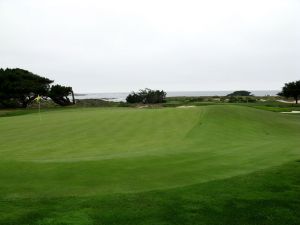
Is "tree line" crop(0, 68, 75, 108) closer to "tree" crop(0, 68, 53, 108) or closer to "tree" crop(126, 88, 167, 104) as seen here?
"tree" crop(0, 68, 53, 108)

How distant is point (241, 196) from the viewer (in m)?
7.36

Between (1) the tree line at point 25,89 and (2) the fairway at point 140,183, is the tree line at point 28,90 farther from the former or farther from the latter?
(2) the fairway at point 140,183

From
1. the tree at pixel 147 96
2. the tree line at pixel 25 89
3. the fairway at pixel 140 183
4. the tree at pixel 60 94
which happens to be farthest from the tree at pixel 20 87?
the fairway at pixel 140 183

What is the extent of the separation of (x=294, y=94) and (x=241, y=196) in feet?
217

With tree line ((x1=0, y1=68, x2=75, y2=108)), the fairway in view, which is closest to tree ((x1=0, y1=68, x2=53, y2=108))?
tree line ((x1=0, y1=68, x2=75, y2=108))

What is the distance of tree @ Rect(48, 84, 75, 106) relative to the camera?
2704 inches

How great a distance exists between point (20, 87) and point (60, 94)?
25.0 ft

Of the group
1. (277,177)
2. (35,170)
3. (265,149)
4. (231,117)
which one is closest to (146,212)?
(277,177)

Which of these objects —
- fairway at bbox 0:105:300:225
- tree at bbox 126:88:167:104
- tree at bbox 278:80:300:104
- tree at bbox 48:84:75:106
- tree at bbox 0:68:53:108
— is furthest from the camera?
tree at bbox 126:88:167:104

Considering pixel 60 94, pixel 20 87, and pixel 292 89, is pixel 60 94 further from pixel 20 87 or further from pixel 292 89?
pixel 292 89

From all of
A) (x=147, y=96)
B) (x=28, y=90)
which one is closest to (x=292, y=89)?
(x=147, y=96)

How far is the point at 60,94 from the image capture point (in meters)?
69.1

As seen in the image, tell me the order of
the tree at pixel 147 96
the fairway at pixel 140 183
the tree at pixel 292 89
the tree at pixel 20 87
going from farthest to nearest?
1. the tree at pixel 147 96
2. the tree at pixel 292 89
3. the tree at pixel 20 87
4. the fairway at pixel 140 183

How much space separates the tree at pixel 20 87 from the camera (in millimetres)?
64312
